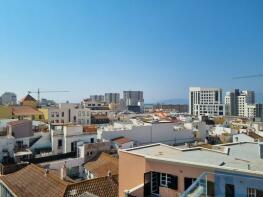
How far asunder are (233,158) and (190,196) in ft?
17.1

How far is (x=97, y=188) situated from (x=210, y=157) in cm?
828

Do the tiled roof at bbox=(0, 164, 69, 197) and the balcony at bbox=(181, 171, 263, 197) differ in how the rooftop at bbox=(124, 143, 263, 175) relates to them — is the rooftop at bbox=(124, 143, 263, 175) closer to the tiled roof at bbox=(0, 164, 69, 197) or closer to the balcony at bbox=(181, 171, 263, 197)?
the balcony at bbox=(181, 171, 263, 197)

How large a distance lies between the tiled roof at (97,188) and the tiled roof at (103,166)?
216 inches

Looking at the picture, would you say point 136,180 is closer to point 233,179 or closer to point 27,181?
point 233,179

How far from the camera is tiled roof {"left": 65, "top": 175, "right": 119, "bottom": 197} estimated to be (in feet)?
61.1

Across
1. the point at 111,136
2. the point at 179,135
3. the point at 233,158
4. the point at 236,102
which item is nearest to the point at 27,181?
the point at 233,158

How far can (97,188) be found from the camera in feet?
65.1

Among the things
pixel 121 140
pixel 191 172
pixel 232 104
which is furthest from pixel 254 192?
pixel 232 104

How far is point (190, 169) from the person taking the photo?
13344 millimetres

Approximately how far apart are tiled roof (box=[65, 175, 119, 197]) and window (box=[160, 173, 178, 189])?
648cm

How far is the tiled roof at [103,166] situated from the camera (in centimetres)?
2680

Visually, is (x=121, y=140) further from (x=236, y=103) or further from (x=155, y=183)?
(x=236, y=103)

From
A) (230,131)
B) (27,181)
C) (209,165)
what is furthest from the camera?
(230,131)

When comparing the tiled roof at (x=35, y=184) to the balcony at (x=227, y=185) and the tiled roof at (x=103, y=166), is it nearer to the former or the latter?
the tiled roof at (x=103, y=166)
